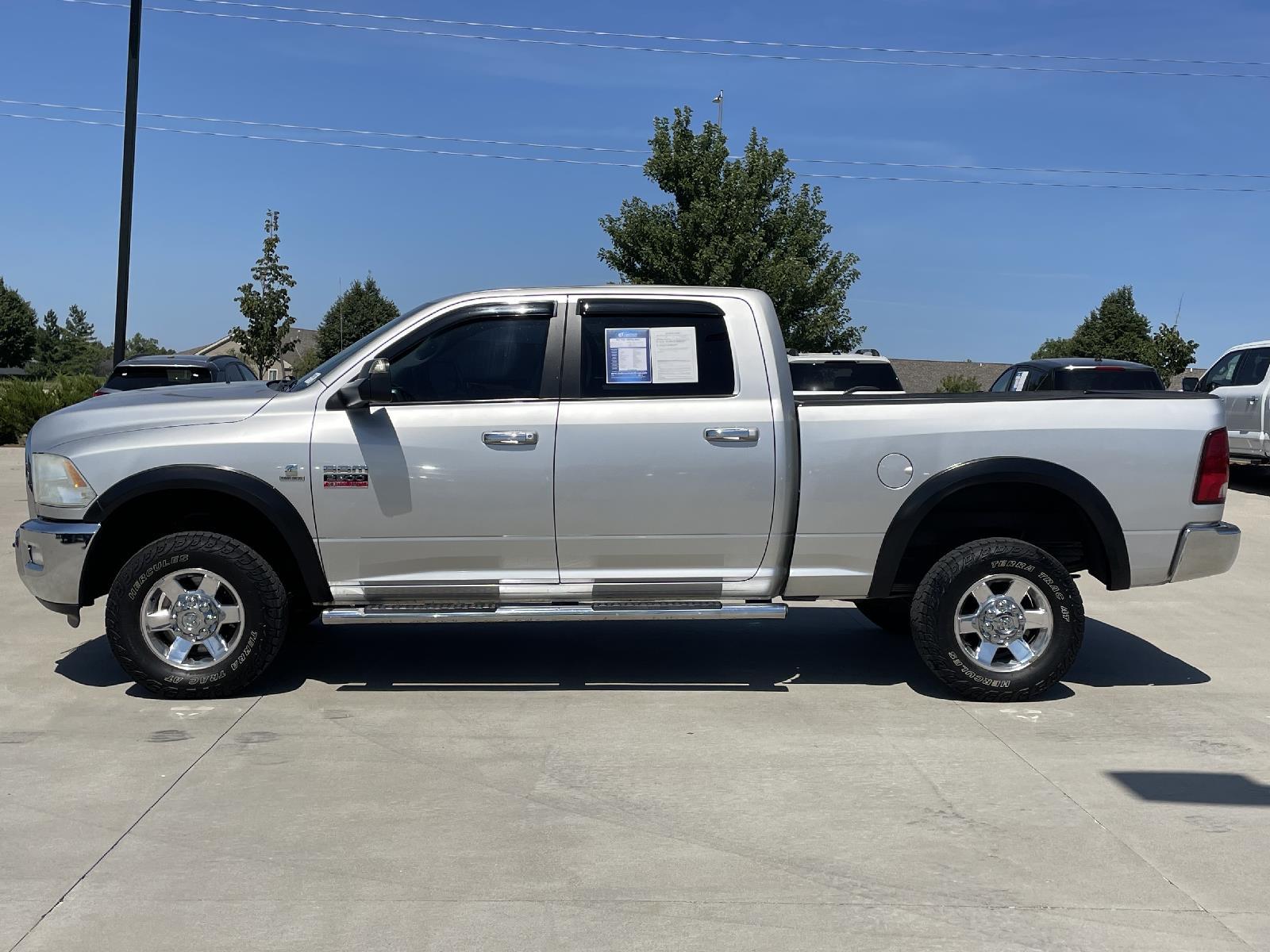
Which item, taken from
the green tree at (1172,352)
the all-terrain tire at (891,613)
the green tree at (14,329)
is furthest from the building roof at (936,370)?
the green tree at (14,329)

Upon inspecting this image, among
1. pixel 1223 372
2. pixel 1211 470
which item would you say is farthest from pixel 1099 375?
pixel 1211 470

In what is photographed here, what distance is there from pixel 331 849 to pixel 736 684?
286cm

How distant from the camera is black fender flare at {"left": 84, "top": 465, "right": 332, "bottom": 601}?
19.8 ft

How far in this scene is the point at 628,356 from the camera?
636 centimetres

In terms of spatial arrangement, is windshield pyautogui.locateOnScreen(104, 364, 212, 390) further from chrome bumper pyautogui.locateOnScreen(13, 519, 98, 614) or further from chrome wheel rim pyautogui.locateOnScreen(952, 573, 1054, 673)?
chrome wheel rim pyautogui.locateOnScreen(952, 573, 1054, 673)

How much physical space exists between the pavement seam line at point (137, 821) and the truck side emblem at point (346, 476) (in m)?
1.19

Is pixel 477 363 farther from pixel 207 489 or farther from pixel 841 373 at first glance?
pixel 841 373

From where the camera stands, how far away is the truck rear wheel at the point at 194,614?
6.07m

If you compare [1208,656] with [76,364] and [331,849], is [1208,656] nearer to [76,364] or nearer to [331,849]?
[331,849]

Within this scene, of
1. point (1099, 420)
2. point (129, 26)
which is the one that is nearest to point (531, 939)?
point (1099, 420)

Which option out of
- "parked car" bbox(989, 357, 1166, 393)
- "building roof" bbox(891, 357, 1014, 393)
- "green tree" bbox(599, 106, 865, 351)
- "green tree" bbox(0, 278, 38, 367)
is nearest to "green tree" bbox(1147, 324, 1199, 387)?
"building roof" bbox(891, 357, 1014, 393)

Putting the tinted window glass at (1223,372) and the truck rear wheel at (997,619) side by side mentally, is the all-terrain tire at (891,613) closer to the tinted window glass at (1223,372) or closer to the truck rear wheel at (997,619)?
the truck rear wheel at (997,619)

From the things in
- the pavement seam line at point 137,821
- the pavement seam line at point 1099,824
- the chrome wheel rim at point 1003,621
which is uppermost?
the chrome wheel rim at point 1003,621

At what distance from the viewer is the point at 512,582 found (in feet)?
20.5
